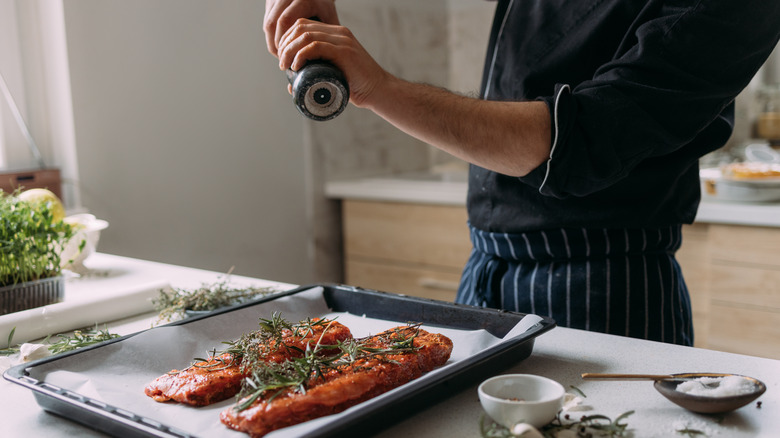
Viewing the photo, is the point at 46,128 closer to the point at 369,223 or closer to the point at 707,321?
the point at 369,223

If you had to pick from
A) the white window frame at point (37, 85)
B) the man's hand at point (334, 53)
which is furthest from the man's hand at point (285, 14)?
the white window frame at point (37, 85)

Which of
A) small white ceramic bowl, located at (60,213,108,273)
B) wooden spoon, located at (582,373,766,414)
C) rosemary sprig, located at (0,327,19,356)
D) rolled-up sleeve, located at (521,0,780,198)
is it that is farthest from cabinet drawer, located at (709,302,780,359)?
rosemary sprig, located at (0,327,19,356)

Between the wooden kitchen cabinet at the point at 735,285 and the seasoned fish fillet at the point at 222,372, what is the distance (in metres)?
1.35

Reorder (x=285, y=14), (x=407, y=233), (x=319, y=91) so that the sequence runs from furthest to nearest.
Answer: (x=407, y=233) → (x=285, y=14) → (x=319, y=91)

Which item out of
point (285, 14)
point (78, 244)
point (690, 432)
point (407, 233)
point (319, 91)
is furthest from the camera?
point (407, 233)

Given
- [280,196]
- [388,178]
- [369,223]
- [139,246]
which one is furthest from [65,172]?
[388,178]

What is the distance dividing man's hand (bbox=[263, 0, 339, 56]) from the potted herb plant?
1.48 ft

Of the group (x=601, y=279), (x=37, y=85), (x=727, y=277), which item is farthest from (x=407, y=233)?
(x=601, y=279)

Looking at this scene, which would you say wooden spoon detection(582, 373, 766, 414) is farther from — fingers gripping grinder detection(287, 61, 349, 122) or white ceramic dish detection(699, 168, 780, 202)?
white ceramic dish detection(699, 168, 780, 202)

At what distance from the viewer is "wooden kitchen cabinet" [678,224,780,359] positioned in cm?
178

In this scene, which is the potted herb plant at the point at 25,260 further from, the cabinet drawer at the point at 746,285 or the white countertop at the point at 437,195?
the cabinet drawer at the point at 746,285

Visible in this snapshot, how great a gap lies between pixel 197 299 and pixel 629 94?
26.3 inches

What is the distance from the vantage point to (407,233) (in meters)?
2.41

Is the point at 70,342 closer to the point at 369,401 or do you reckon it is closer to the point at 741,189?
the point at 369,401
